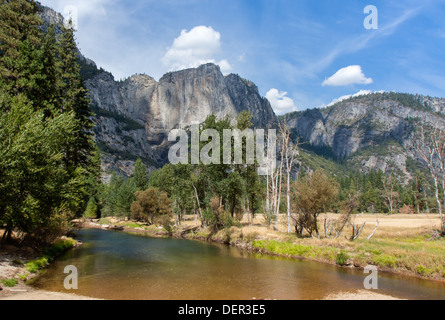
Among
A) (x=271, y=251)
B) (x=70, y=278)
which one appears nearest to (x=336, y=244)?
(x=271, y=251)

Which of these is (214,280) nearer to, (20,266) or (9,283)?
(9,283)

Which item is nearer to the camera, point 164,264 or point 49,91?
point 164,264

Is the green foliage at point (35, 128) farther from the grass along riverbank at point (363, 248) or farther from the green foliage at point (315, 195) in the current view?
the green foliage at point (315, 195)

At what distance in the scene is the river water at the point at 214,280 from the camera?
47.8 ft

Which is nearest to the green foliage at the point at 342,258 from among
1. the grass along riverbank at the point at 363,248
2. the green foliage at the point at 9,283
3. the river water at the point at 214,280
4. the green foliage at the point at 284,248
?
the grass along riverbank at the point at 363,248

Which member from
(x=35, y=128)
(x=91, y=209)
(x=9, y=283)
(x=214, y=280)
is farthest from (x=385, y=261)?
(x=91, y=209)

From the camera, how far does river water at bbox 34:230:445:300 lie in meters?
14.6

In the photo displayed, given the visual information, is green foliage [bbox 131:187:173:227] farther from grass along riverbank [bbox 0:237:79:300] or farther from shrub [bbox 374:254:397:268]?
shrub [bbox 374:254:397:268]

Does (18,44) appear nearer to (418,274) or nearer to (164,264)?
(164,264)

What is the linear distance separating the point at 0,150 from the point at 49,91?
1327 cm

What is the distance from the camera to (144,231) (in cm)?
5719

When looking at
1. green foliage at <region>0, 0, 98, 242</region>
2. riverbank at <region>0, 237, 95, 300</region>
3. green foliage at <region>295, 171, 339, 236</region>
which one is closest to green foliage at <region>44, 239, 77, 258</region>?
riverbank at <region>0, 237, 95, 300</region>
